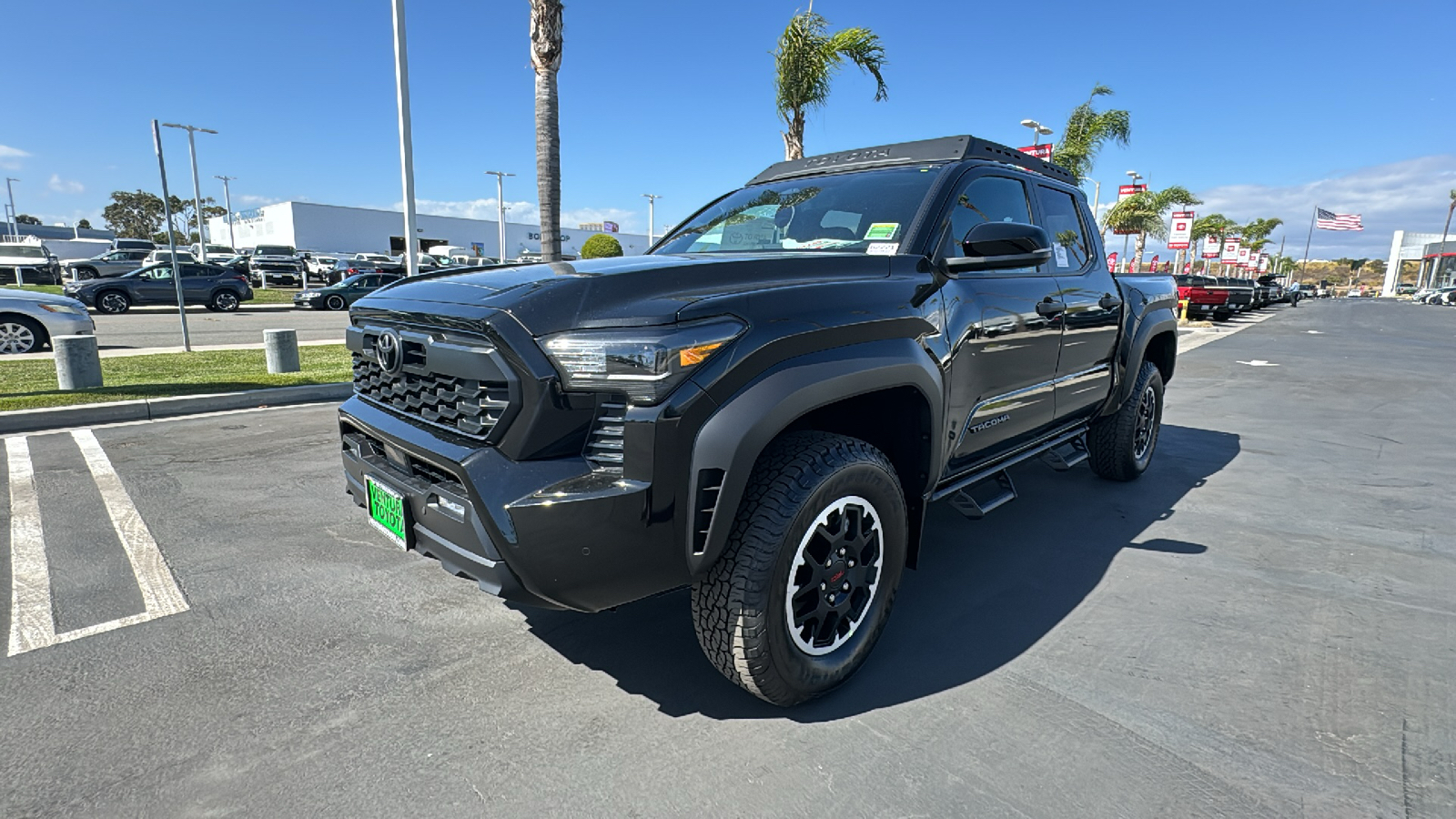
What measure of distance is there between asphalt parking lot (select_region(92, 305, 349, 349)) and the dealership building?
113ft

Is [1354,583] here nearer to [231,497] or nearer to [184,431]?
[231,497]

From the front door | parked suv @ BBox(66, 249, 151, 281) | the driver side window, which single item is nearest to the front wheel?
the front door

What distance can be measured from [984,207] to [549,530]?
8.30 ft

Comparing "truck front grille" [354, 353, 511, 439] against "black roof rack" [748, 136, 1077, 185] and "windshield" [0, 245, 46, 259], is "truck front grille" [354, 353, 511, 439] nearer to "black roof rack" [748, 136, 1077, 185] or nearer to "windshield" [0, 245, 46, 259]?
"black roof rack" [748, 136, 1077, 185]

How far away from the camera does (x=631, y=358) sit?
1979 millimetres

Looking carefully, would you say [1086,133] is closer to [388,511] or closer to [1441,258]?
[388,511]

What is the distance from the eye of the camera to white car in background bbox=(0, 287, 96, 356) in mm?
10102

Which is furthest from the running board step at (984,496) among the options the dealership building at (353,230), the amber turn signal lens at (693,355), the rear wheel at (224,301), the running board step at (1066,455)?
the dealership building at (353,230)

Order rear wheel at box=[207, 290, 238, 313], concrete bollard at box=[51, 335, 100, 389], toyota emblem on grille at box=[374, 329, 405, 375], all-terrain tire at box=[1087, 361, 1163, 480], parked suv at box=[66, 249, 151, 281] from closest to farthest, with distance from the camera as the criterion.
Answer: toyota emblem on grille at box=[374, 329, 405, 375]
all-terrain tire at box=[1087, 361, 1163, 480]
concrete bollard at box=[51, 335, 100, 389]
rear wheel at box=[207, 290, 238, 313]
parked suv at box=[66, 249, 151, 281]

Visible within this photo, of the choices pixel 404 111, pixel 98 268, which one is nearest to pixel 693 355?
pixel 404 111

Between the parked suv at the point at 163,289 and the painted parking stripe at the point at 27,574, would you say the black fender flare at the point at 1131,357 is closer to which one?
the painted parking stripe at the point at 27,574

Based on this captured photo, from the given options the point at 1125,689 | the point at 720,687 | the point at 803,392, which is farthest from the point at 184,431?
the point at 1125,689

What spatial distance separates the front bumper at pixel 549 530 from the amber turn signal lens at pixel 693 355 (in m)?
0.34

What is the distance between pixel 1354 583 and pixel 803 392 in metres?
3.21
